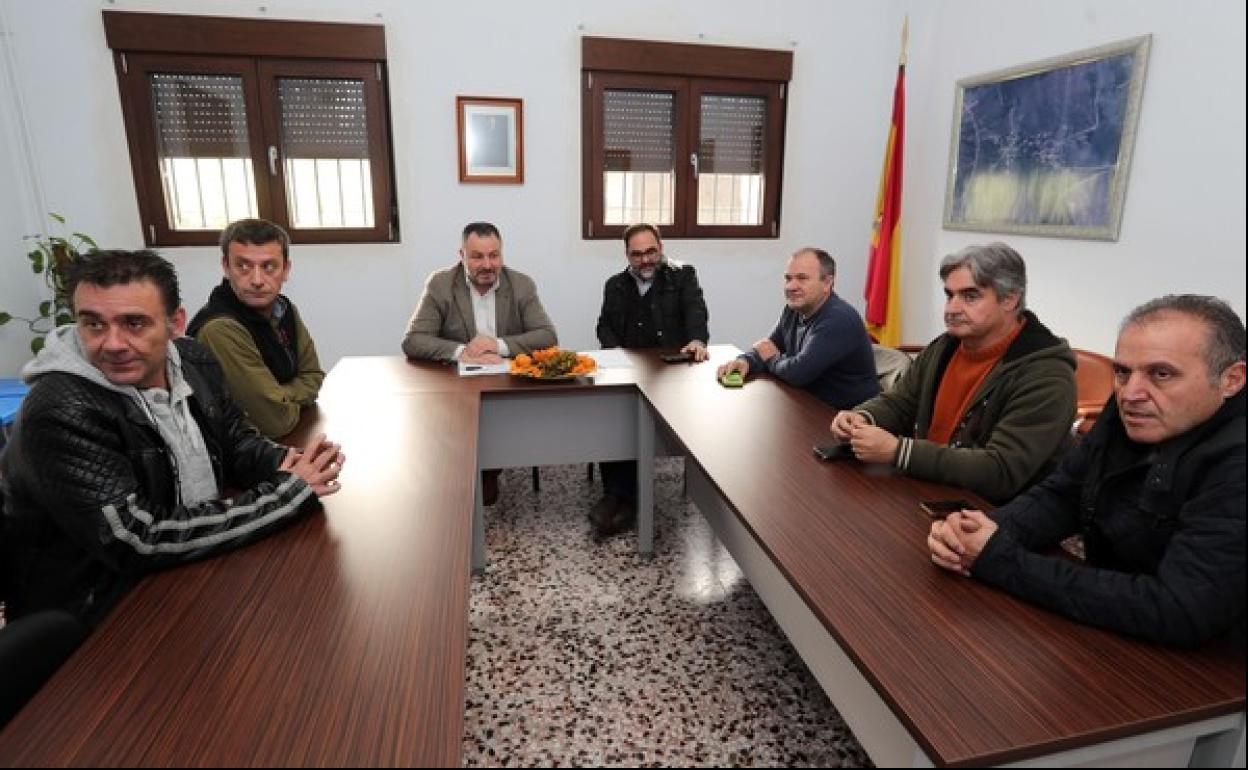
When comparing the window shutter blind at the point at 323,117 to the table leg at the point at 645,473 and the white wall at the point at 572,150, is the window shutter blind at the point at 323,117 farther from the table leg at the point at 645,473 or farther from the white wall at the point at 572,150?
the table leg at the point at 645,473

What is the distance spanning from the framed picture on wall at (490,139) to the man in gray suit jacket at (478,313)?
117 centimetres

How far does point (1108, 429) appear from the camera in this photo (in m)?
1.16

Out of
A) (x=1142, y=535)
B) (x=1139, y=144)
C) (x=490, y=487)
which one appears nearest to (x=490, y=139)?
(x=490, y=487)

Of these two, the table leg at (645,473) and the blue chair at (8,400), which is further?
the blue chair at (8,400)

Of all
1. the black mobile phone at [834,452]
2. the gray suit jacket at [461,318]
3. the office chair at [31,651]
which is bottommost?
the office chair at [31,651]

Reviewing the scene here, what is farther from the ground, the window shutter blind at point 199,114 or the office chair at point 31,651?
the window shutter blind at point 199,114

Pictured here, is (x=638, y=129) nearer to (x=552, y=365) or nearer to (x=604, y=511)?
(x=552, y=365)

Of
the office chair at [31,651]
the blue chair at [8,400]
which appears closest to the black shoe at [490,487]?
the blue chair at [8,400]

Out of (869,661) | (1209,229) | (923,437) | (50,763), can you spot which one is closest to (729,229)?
(1209,229)

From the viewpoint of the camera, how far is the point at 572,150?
167 inches

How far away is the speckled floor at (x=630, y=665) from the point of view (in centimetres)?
174

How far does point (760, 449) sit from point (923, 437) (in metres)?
0.48

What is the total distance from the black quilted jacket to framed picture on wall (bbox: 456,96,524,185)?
3.12 metres

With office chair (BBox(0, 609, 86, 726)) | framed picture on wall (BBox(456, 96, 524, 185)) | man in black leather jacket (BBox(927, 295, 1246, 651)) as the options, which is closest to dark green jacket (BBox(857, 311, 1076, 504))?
man in black leather jacket (BBox(927, 295, 1246, 651))
